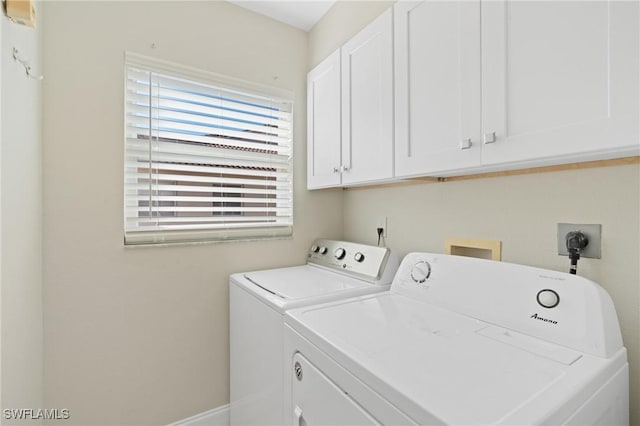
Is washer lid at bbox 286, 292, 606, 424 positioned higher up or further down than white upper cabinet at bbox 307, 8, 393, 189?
further down

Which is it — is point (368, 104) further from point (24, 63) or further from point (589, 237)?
point (24, 63)

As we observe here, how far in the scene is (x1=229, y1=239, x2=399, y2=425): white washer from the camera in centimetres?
126

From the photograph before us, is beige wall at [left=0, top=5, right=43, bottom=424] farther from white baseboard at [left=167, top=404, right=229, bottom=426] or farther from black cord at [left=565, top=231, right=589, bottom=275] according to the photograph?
black cord at [left=565, top=231, right=589, bottom=275]

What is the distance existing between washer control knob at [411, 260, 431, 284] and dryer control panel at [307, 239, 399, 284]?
21cm

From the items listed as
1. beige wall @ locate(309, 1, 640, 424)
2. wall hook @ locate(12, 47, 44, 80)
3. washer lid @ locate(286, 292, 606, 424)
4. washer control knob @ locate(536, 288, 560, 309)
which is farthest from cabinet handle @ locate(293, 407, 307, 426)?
wall hook @ locate(12, 47, 44, 80)

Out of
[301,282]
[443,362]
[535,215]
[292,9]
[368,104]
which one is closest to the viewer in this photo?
[443,362]

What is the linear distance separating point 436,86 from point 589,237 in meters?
0.73

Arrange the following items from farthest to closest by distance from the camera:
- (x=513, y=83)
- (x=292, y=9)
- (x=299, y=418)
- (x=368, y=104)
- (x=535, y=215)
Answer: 1. (x=292, y=9)
2. (x=368, y=104)
3. (x=535, y=215)
4. (x=299, y=418)
5. (x=513, y=83)

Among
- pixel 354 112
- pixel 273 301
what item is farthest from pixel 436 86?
pixel 273 301

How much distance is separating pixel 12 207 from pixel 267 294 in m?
0.96

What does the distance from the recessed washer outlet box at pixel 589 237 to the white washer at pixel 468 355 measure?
16cm

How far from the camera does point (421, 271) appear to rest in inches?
52.7

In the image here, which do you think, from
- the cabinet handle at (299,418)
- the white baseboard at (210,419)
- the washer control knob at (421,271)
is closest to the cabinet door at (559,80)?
the washer control knob at (421,271)

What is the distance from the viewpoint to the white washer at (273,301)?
1.26 m
